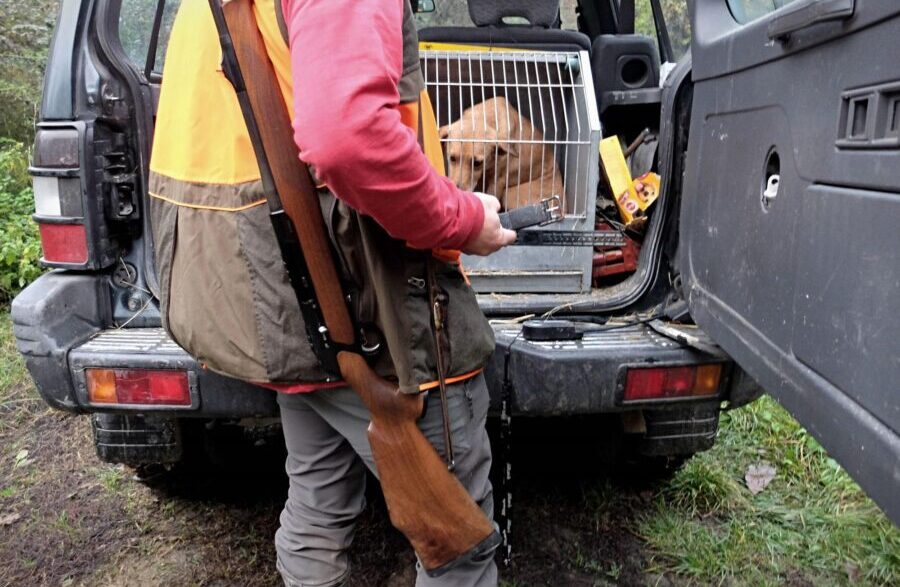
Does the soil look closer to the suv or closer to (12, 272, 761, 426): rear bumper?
the suv

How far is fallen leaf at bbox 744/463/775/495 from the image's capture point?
2.96 metres

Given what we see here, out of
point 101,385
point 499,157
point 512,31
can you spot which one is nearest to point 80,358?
point 101,385

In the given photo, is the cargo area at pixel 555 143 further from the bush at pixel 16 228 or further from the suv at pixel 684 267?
the bush at pixel 16 228

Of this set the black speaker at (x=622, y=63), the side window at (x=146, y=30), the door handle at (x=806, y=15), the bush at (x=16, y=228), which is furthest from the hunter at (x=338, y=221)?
the bush at (x=16, y=228)

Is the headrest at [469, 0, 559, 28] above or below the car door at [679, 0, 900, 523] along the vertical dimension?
above

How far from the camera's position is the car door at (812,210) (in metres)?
1.08

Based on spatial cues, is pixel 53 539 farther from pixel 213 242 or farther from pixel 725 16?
pixel 725 16

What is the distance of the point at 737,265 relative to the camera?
165cm

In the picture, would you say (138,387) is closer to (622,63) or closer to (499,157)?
(499,157)

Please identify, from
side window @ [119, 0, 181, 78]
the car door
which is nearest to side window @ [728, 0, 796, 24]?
the car door

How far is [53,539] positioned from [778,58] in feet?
8.42

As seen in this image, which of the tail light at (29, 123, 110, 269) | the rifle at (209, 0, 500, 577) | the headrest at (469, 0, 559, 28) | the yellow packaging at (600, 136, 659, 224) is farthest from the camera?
the headrest at (469, 0, 559, 28)

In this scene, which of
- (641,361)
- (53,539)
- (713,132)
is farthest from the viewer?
(53,539)

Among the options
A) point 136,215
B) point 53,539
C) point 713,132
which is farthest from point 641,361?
point 53,539
